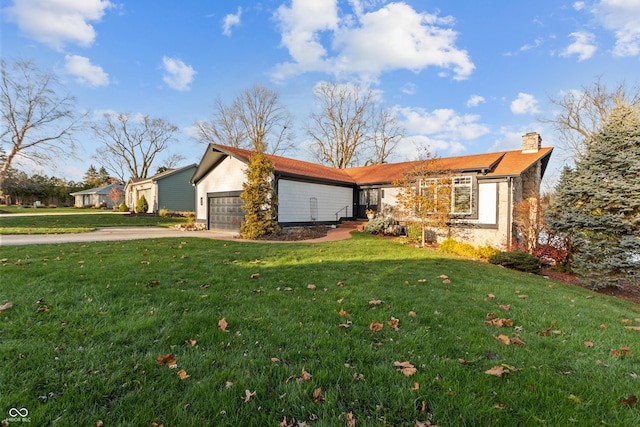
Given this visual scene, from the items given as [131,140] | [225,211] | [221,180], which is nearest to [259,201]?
[225,211]

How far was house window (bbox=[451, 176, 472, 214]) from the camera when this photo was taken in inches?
574

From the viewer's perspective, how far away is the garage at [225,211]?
53.3 feet

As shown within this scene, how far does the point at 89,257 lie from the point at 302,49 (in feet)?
47.6

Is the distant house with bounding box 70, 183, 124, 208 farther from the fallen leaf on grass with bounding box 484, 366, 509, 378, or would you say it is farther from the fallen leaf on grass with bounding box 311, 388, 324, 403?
the fallen leaf on grass with bounding box 484, 366, 509, 378

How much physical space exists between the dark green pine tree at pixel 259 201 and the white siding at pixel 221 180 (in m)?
1.77

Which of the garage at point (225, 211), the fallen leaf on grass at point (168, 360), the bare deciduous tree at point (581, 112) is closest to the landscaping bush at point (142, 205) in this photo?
the garage at point (225, 211)

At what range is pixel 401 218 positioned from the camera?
652 inches

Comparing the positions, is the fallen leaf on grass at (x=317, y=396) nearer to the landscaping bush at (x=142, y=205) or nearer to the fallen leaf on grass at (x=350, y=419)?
the fallen leaf on grass at (x=350, y=419)

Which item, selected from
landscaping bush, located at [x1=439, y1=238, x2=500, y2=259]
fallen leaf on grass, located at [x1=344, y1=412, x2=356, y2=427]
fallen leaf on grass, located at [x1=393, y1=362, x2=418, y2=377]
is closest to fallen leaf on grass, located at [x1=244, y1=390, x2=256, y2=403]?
fallen leaf on grass, located at [x1=344, y1=412, x2=356, y2=427]

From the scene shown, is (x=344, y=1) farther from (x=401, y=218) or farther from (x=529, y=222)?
(x=529, y=222)

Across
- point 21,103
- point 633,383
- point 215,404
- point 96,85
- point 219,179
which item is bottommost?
point 633,383

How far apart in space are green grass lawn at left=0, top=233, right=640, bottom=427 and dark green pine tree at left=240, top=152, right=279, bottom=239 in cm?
767

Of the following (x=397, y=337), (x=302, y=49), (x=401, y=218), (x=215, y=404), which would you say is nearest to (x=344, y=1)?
(x=302, y=49)

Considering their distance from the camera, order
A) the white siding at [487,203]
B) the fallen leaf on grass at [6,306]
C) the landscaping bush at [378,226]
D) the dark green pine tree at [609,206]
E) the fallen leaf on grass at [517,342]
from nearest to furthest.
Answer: the fallen leaf on grass at [517,342] → the fallen leaf on grass at [6,306] → the dark green pine tree at [609,206] → the white siding at [487,203] → the landscaping bush at [378,226]
